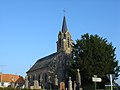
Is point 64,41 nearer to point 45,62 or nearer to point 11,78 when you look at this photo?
point 45,62

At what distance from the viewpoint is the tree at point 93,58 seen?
49781 millimetres

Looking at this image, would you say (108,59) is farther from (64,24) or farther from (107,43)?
(64,24)

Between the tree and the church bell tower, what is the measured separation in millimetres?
12774

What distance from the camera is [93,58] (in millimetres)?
51906

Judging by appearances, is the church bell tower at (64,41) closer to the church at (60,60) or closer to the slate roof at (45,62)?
the church at (60,60)

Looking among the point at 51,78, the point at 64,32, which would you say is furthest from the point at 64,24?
the point at 51,78

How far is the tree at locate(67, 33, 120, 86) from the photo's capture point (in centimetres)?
4978

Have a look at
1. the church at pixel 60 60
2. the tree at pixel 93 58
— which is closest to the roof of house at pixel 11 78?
the church at pixel 60 60

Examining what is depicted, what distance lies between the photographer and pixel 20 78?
9294 centimetres

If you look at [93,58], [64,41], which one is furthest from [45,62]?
[93,58]

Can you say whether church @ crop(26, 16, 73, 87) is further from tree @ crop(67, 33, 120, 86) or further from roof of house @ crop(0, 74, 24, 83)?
roof of house @ crop(0, 74, 24, 83)

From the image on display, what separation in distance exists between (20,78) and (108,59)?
49.9 m

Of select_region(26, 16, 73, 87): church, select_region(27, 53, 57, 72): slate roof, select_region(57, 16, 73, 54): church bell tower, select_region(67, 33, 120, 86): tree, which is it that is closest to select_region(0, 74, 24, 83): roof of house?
select_region(27, 53, 57, 72): slate roof

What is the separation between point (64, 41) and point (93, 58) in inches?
718
